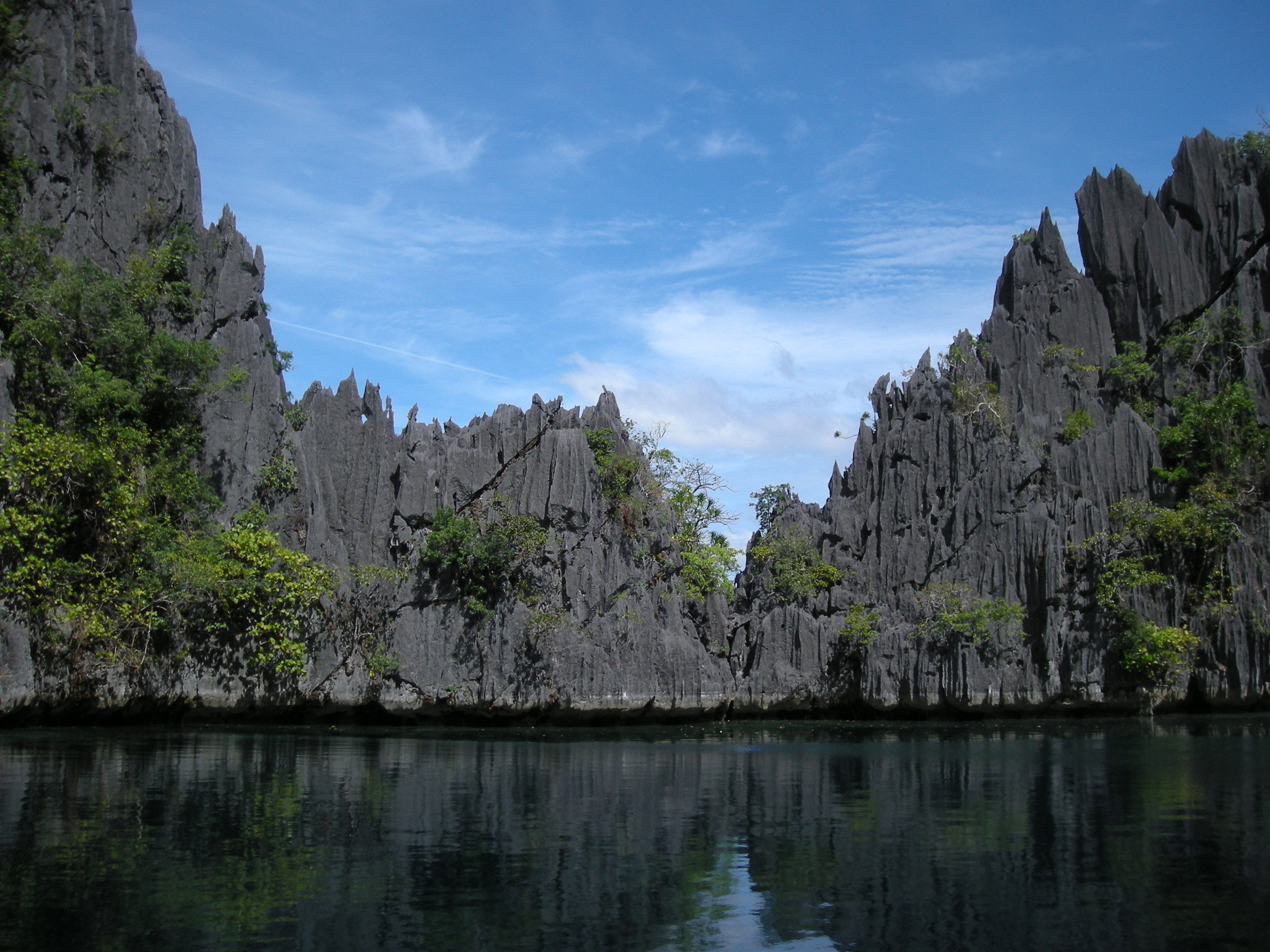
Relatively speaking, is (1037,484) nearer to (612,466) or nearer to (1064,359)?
(1064,359)

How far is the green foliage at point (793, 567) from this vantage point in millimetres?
40750

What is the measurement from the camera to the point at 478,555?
3441 centimetres

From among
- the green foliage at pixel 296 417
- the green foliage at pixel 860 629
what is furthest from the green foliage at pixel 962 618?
the green foliage at pixel 296 417

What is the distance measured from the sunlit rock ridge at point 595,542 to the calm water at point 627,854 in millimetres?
11655

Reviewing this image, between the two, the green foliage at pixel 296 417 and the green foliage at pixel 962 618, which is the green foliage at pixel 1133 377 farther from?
the green foliage at pixel 296 417

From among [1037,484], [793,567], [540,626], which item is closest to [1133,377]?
[1037,484]

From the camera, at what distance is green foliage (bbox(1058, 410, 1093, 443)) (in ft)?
140

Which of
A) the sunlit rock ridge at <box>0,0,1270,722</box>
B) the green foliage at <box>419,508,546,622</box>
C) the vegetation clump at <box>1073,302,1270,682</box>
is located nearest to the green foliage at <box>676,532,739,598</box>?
the sunlit rock ridge at <box>0,0,1270,722</box>

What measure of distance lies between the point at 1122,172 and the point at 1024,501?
19223 millimetres

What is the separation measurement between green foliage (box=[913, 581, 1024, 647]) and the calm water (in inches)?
584

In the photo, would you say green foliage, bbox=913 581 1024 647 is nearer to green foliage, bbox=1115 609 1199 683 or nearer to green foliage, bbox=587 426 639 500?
green foliage, bbox=1115 609 1199 683

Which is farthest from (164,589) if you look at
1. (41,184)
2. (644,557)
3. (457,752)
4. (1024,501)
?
(1024,501)

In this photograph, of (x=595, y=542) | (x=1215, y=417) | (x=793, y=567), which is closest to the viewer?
(x=595, y=542)

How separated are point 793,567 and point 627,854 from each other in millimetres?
29723
